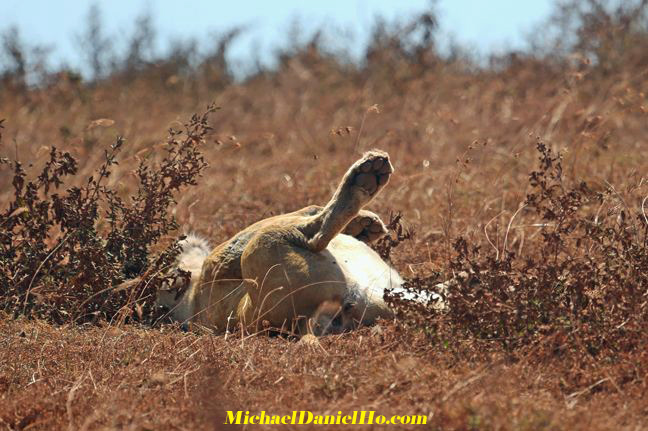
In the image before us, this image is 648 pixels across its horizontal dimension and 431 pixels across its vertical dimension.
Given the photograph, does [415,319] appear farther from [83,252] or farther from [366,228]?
[83,252]

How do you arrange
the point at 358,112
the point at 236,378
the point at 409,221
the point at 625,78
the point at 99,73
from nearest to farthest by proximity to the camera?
the point at 236,378
the point at 409,221
the point at 625,78
the point at 358,112
the point at 99,73

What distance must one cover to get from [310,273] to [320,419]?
138 cm

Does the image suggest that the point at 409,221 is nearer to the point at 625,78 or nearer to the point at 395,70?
the point at 625,78

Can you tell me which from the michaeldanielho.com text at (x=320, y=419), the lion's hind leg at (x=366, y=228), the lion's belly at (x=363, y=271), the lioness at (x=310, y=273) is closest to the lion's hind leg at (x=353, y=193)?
the lioness at (x=310, y=273)

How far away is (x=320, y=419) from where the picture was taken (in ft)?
12.3

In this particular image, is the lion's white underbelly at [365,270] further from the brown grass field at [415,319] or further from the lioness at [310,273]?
the brown grass field at [415,319]

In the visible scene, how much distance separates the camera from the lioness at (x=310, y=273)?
16.5ft

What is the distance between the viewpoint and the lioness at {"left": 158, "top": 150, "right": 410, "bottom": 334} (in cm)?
503

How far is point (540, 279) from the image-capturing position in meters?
4.71

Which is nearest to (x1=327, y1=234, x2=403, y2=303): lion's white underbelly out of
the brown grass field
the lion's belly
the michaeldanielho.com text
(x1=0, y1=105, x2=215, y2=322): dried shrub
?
the lion's belly

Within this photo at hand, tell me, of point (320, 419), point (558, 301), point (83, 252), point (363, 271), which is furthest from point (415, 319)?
point (83, 252)

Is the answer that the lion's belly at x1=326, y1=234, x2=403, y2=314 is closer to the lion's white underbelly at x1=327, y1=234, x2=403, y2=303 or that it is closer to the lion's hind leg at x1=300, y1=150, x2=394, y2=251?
the lion's white underbelly at x1=327, y1=234, x2=403, y2=303

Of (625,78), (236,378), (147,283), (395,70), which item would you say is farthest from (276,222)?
(395,70)

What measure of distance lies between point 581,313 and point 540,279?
23 cm
